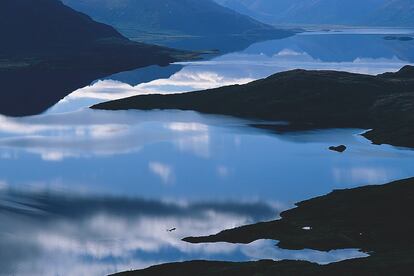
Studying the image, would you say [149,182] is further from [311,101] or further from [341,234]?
[311,101]

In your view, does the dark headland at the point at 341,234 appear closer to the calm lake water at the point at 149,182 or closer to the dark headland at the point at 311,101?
the calm lake water at the point at 149,182

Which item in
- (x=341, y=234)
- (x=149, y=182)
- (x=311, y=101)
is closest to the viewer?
Result: (x=341, y=234)

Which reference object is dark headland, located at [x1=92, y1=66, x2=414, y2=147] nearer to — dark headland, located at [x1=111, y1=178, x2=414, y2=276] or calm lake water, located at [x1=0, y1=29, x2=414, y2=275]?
calm lake water, located at [x1=0, y1=29, x2=414, y2=275]

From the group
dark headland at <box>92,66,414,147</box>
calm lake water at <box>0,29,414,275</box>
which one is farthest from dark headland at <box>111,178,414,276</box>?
dark headland at <box>92,66,414,147</box>

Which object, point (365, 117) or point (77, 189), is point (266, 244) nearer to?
point (77, 189)

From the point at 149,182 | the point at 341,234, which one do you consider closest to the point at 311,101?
the point at 149,182

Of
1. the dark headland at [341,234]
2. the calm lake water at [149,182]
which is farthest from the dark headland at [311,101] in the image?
the dark headland at [341,234]
